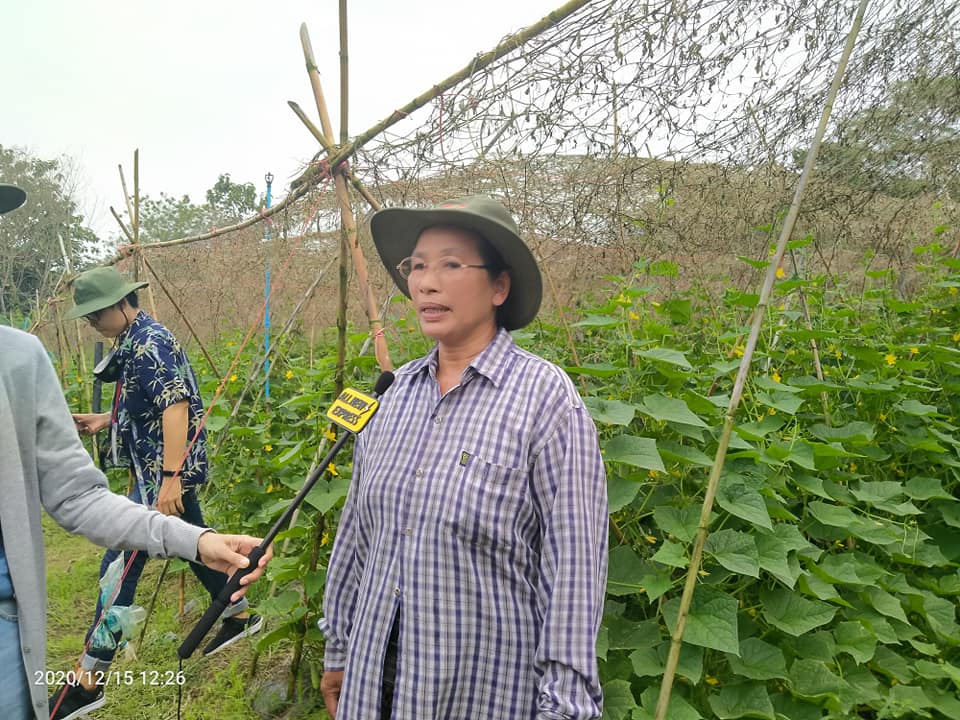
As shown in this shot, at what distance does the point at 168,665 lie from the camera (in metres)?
3.04

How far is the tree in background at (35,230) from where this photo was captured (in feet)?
56.7

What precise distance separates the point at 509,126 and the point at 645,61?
51cm

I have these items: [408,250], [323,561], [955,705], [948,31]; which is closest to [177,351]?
[323,561]

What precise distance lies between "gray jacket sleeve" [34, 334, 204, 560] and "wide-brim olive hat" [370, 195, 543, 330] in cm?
76

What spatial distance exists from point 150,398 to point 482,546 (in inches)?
88.4

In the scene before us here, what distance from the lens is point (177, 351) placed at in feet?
9.68

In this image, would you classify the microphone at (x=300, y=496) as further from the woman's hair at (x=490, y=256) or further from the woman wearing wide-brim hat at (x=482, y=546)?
the woman's hair at (x=490, y=256)

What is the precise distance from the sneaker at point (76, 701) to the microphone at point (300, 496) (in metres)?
1.96

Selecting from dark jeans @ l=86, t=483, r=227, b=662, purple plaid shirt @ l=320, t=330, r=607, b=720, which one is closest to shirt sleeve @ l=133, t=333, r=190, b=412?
dark jeans @ l=86, t=483, r=227, b=662

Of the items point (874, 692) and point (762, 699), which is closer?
point (762, 699)

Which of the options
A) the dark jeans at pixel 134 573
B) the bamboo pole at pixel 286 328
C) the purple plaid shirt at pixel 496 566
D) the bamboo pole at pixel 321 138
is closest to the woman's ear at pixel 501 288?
the purple plaid shirt at pixel 496 566

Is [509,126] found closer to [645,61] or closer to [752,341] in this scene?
[645,61]

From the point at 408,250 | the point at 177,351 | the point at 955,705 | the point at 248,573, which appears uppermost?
the point at 408,250

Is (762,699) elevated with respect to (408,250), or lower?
lower
